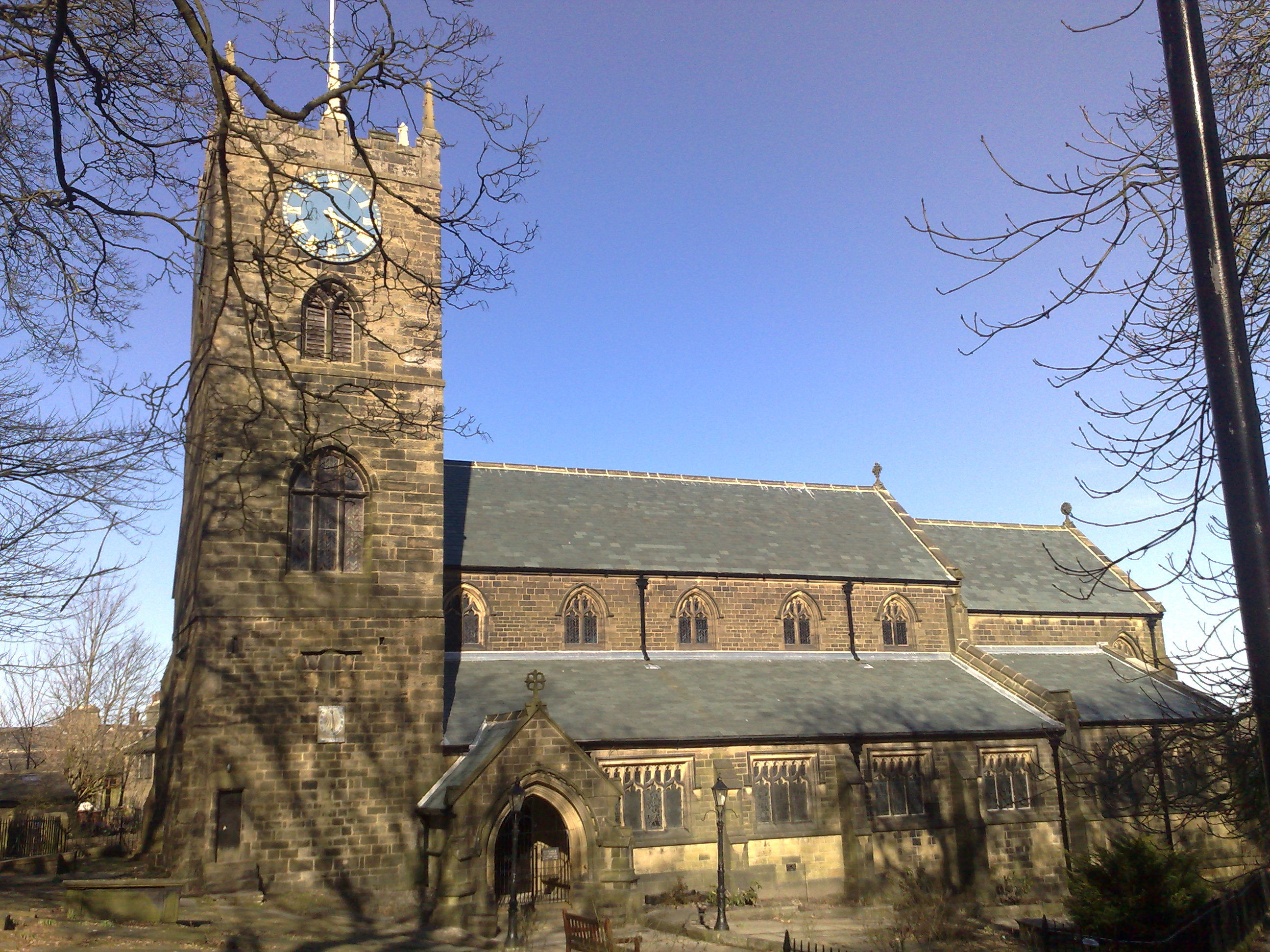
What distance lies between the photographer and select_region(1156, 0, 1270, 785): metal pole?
4184 millimetres

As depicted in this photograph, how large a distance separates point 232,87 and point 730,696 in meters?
17.0

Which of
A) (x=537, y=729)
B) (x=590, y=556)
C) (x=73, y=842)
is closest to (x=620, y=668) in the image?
(x=590, y=556)

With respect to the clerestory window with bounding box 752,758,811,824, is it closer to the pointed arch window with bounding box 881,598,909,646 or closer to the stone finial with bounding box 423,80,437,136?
the pointed arch window with bounding box 881,598,909,646

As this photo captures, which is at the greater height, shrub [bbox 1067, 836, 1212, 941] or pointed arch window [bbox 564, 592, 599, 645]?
pointed arch window [bbox 564, 592, 599, 645]

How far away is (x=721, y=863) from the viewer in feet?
Result: 62.4

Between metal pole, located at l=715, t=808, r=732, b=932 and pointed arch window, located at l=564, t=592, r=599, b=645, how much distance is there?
20.5ft

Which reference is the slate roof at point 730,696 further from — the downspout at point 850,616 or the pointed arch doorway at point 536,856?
the pointed arch doorway at point 536,856

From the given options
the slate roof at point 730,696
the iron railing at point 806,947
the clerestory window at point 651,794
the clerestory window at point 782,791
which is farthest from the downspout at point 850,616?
the iron railing at point 806,947

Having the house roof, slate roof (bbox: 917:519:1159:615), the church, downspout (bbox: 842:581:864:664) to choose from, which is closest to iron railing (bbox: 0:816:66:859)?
the house roof

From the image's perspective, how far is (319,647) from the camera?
63.7 feet

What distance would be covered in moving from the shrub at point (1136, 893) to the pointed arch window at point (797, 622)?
11366 millimetres

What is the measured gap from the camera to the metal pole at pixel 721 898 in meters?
17.8

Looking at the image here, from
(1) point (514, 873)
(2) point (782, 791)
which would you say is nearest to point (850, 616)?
(2) point (782, 791)

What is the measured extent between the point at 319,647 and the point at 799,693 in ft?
38.3
